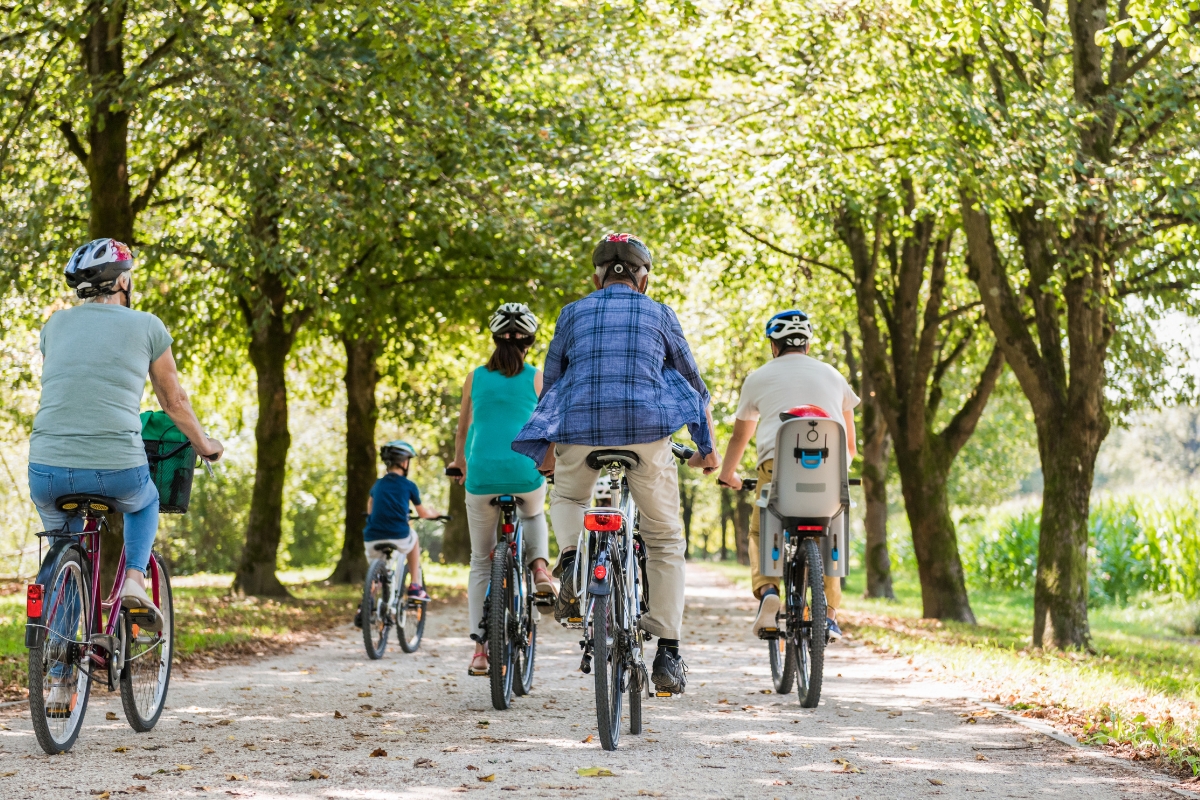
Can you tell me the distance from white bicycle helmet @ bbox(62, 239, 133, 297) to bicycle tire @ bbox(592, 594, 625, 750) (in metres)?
2.62

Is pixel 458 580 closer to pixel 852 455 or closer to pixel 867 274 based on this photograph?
pixel 867 274

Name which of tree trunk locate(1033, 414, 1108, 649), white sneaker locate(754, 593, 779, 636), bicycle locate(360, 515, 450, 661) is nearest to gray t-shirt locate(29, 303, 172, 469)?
white sneaker locate(754, 593, 779, 636)

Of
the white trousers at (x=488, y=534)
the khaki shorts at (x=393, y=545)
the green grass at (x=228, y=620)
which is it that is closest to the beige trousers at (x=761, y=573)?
the white trousers at (x=488, y=534)

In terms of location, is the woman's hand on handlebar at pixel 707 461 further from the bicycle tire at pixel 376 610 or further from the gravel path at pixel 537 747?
the bicycle tire at pixel 376 610

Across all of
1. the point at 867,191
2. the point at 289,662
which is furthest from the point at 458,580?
the point at 289,662

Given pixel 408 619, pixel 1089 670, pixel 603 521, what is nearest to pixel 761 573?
pixel 603 521

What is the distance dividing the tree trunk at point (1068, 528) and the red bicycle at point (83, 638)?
8.15 m

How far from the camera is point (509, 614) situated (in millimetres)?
6855

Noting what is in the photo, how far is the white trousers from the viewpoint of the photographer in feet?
23.5

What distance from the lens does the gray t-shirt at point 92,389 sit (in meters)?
5.38

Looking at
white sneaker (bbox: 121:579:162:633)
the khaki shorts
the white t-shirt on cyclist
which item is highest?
the white t-shirt on cyclist

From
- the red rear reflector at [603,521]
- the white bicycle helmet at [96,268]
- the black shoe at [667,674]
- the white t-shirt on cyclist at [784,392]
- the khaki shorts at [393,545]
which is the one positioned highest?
the white bicycle helmet at [96,268]

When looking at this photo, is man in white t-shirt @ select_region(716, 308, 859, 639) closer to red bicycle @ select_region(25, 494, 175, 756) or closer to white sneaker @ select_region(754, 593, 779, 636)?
white sneaker @ select_region(754, 593, 779, 636)

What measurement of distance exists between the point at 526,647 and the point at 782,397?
216 centimetres
